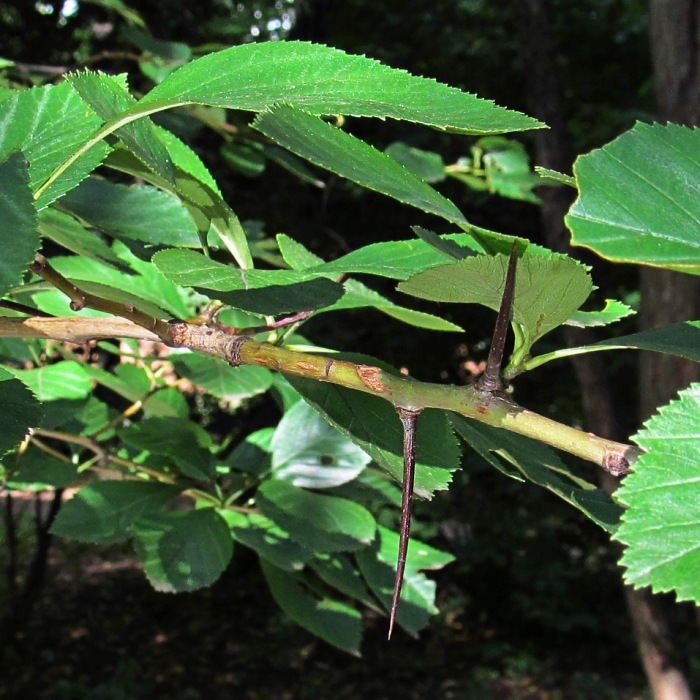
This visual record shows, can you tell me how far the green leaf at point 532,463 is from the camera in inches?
18.5

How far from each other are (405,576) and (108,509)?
331 mm

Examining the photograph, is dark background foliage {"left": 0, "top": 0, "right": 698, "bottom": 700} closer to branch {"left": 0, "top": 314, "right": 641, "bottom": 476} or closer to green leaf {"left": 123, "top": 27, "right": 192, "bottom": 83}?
green leaf {"left": 123, "top": 27, "right": 192, "bottom": 83}

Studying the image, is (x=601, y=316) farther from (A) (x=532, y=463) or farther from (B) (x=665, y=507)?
(B) (x=665, y=507)

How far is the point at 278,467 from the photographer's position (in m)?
0.87

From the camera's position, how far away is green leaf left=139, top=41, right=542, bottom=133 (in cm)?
35

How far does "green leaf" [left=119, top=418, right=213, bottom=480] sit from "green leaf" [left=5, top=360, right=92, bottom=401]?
0.30 ft

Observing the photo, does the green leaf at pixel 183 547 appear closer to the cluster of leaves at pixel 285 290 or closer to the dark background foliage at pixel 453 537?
the cluster of leaves at pixel 285 290

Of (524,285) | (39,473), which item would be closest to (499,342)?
(524,285)

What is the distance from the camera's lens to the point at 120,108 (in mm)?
426

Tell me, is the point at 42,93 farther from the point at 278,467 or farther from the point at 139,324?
the point at 278,467

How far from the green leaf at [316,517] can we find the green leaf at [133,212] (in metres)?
0.30

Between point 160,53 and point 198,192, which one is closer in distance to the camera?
point 198,192

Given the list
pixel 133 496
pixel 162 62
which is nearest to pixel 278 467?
pixel 133 496

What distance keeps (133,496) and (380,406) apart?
409 millimetres
